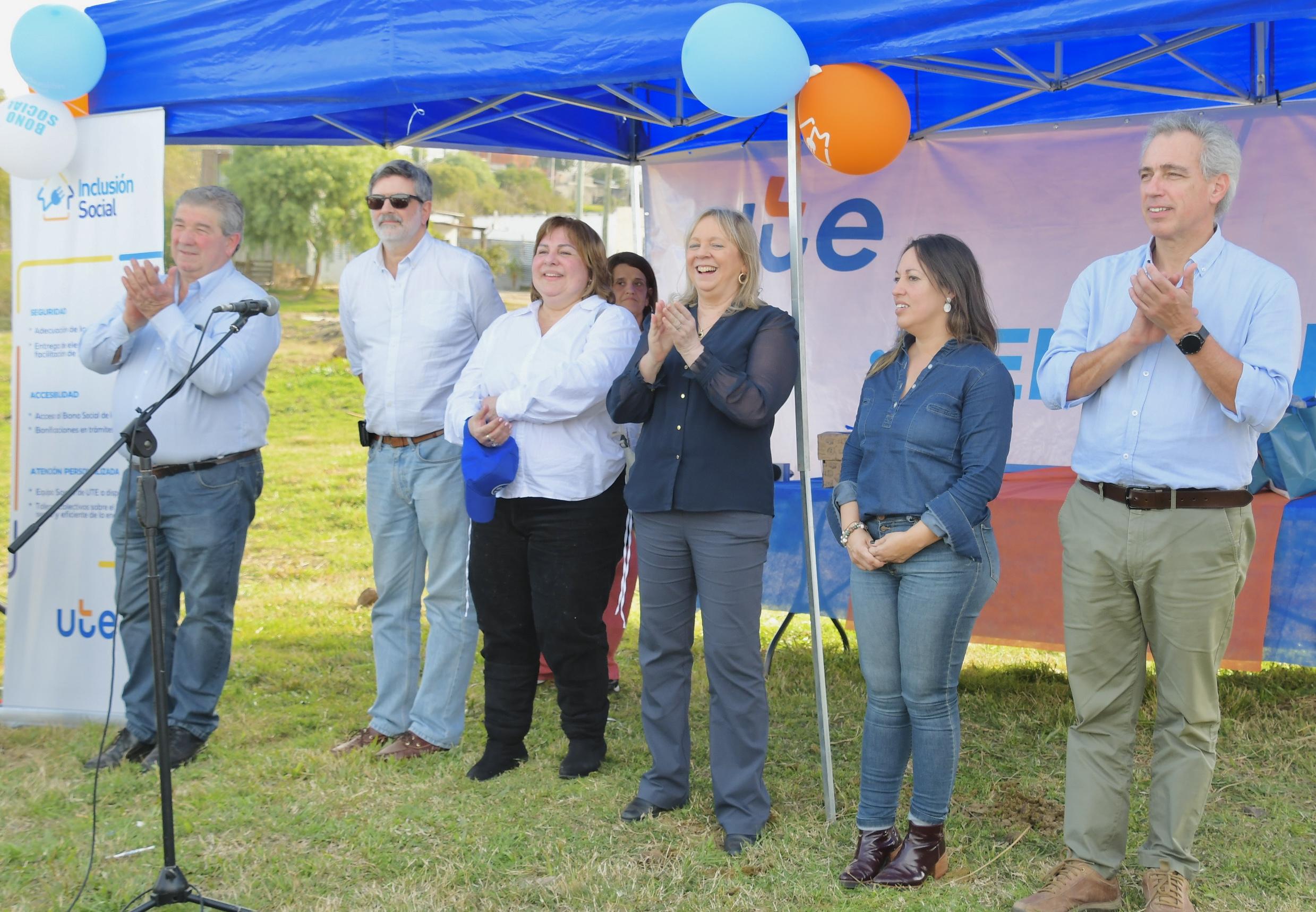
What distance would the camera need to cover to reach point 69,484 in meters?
3.96

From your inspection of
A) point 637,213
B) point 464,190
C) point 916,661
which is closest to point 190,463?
point 916,661

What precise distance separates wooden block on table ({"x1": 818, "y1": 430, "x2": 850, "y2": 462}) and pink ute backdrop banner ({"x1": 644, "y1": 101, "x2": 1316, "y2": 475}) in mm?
877

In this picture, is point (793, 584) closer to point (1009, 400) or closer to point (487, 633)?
point (487, 633)

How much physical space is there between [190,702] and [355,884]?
1239mm

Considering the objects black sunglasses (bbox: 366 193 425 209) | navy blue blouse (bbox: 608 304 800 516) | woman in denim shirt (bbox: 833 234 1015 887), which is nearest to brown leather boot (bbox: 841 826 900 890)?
woman in denim shirt (bbox: 833 234 1015 887)

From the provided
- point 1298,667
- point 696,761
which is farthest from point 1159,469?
point 1298,667

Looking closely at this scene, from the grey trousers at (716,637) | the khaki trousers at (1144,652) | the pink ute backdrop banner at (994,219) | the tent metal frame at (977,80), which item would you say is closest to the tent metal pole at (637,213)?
the pink ute backdrop banner at (994,219)

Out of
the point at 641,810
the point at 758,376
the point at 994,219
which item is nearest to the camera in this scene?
the point at 758,376

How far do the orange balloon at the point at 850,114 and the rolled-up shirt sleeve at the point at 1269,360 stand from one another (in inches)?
45.0

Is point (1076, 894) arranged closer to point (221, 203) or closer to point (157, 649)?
point (157, 649)

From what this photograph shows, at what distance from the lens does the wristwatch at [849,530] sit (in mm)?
2805

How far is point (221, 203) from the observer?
12.4 feet

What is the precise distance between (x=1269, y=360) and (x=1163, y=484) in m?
0.33

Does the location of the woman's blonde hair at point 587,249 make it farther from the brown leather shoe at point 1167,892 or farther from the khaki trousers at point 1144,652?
the brown leather shoe at point 1167,892
